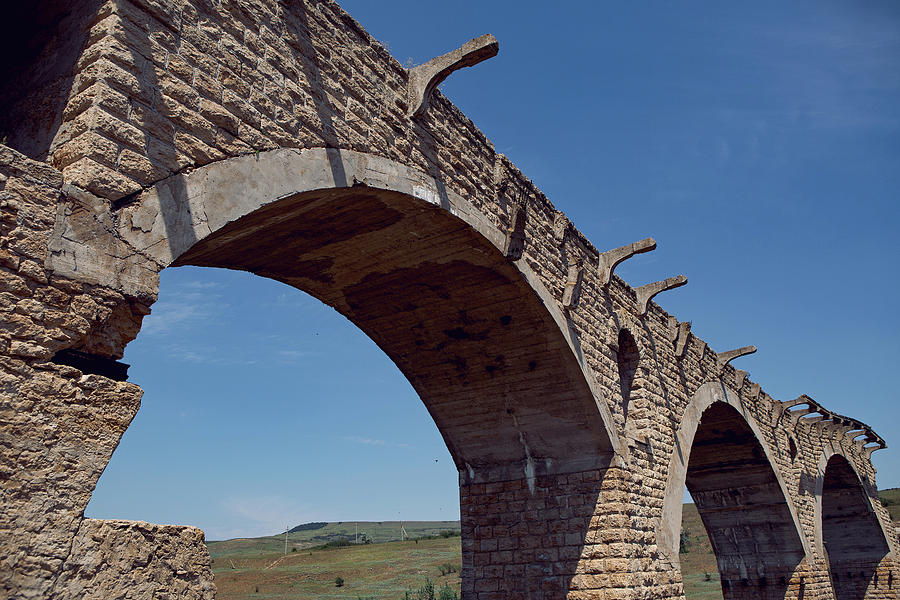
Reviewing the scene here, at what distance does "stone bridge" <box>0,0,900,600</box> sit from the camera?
292cm

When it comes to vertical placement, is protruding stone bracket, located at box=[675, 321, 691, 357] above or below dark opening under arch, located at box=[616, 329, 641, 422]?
above

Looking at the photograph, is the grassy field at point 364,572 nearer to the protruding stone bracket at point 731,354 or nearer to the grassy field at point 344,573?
the grassy field at point 344,573

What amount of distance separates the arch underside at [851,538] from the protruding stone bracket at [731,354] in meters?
9.06

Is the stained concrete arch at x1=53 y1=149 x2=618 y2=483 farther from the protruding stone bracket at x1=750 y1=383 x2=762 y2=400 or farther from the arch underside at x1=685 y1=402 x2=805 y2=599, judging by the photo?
the protruding stone bracket at x1=750 y1=383 x2=762 y2=400

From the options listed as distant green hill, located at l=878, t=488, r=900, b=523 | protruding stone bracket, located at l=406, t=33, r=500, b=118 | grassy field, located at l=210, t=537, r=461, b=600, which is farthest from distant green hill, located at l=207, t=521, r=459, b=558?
protruding stone bracket, located at l=406, t=33, r=500, b=118

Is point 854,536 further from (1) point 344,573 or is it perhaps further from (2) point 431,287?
(2) point 431,287

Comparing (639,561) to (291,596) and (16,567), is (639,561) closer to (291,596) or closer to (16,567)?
(16,567)

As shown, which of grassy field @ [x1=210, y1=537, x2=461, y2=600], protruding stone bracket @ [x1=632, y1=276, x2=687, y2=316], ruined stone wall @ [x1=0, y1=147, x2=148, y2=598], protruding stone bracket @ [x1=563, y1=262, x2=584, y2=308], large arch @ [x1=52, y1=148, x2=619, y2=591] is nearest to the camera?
ruined stone wall @ [x1=0, y1=147, x2=148, y2=598]

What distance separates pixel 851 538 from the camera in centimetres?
2106

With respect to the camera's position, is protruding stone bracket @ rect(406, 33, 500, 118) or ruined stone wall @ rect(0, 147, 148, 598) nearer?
ruined stone wall @ rect(0, 147, 148, 598)

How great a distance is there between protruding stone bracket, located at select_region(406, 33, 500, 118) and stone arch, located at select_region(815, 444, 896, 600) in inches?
745

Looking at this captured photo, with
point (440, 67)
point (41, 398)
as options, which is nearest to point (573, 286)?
point (440, 67)

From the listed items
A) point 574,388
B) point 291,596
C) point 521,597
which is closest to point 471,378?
point 574,388

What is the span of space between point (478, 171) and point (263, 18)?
287cm
